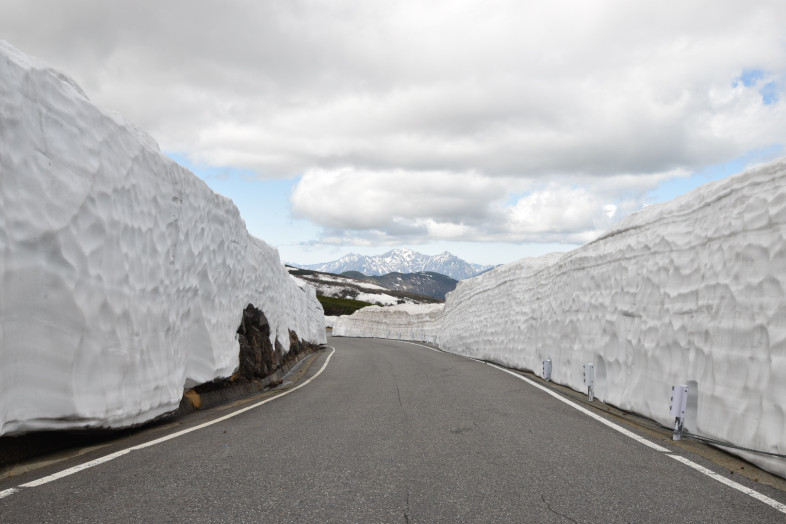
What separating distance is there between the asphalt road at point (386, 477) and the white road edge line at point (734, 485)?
0.07 metres

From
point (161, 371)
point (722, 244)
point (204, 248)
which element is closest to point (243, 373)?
point (204, 248)

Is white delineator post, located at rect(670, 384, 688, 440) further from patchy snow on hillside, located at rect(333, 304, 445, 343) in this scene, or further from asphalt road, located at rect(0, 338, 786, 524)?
patchy snow on hillside, located at rect(333, 304, 445, 343)

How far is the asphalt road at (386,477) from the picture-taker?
3.61 m

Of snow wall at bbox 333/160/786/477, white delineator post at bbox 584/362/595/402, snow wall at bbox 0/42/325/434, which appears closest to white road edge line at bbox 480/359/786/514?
snow wall at bbox 333/160/786/477

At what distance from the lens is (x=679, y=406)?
605 cm

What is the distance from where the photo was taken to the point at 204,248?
9.30 metres

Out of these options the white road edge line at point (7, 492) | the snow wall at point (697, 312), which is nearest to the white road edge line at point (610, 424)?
the snow wall at point (697, 312)

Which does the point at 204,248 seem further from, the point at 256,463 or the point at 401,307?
the point at 401,307

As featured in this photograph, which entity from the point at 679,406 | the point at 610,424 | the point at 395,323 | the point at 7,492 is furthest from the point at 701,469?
the point at 395,323

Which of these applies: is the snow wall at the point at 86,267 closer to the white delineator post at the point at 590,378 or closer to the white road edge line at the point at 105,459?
the white road edge line at the point at 105,459

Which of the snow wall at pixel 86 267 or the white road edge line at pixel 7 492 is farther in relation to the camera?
the snow wall at pixel 86 267

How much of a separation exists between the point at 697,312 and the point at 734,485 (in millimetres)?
2634

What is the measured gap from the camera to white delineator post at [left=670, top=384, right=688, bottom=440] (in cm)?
601

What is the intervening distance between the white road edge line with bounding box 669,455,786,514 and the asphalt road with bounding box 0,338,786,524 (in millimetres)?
73
